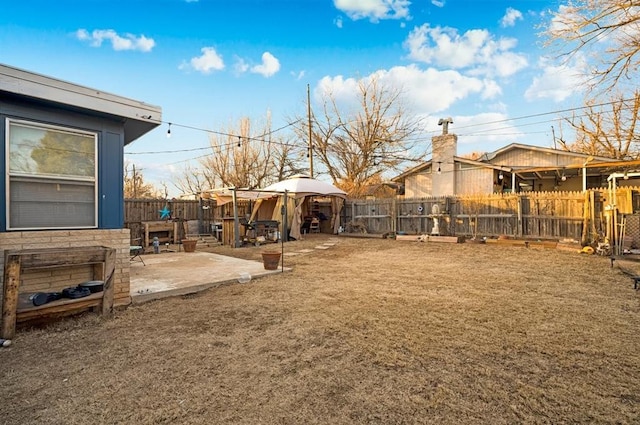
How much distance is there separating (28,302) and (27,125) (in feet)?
6.24

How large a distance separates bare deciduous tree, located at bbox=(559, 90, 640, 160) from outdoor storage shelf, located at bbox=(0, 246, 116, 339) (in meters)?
19.0

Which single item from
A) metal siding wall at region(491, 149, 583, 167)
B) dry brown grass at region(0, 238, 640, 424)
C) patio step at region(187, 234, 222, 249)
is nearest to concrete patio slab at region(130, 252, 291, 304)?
dry brown grass at region(0, 238, 640, 424)

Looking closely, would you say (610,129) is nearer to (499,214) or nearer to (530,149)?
(530,149)

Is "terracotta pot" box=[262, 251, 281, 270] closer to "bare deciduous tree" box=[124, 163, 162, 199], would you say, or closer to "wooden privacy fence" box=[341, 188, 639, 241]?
"wooden privacy fence" box=[341, 188, 639, 241]

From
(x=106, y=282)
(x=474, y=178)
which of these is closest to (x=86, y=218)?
(x=106, y=282)

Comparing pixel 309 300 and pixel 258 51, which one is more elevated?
pixel 258 51

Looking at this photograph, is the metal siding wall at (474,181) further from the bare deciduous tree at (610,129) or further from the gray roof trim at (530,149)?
the bare deciduous tree at (610,129)

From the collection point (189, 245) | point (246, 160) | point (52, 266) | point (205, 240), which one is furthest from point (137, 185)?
point (52, 266)

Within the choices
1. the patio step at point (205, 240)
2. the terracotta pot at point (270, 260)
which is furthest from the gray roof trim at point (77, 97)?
the patio step at point (205, 240)

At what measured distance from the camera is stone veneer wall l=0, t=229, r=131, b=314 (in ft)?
11.3

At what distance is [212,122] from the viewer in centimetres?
2142

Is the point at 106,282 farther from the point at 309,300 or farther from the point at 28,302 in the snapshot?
the point at 309,300

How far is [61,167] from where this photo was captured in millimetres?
3789

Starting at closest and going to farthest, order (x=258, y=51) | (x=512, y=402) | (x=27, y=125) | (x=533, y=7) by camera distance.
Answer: (x=512, y=402) < (x=27, y=125) < (x=533, y=7) < (x=258, y=51)
